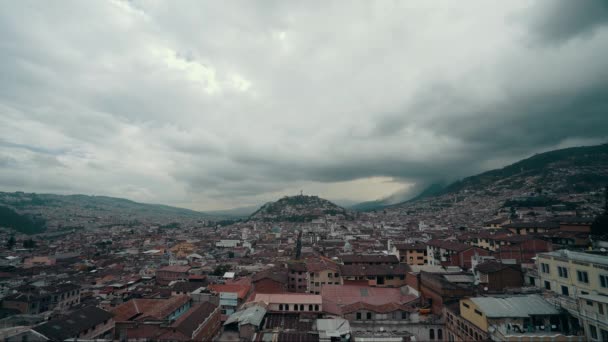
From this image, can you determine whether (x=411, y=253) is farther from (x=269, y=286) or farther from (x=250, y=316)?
(x=250, y=316)

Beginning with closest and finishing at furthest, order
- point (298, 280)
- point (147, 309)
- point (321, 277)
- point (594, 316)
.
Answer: point (594, 316), point (147, 309), point (321, 277), point (298, 280)

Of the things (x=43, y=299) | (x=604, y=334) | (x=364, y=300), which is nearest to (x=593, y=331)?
(x=604, y=334)

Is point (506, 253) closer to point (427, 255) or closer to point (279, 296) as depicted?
point (427, 255)

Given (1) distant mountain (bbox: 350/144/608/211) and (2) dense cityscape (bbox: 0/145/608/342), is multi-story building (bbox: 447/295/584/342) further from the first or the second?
(1) distant mountain (bbox: 350/144/608/211)

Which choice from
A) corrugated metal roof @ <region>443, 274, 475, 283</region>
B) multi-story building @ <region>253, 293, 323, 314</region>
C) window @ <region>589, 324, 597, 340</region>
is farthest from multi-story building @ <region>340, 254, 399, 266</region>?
window @ <region>589, 324, 597, 340</region>

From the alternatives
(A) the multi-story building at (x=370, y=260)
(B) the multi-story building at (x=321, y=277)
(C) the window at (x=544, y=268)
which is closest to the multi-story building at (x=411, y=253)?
(A) the multi-story building at (x=370, y=260)

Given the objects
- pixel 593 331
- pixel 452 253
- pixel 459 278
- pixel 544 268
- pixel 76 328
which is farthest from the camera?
pixel 452 253

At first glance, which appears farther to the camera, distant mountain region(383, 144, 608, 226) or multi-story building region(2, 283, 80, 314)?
distant mountain region(383, 144, 608, 226)

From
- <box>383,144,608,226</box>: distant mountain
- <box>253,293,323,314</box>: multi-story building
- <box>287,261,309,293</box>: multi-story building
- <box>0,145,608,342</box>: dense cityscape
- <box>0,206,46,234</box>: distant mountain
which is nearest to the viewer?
<box>0,145,608,342</box>: dense cityscape
